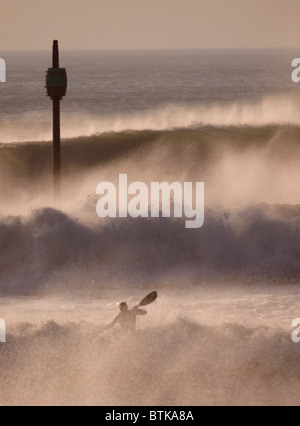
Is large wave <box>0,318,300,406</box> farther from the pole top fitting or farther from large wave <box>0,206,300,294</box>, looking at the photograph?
the pole top fitting

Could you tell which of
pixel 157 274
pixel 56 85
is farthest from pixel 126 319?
pixel 56 85

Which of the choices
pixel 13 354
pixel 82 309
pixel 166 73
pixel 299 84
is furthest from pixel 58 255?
pixel 166 73

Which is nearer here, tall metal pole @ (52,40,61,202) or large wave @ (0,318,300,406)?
large wave @ (0,318,300,406)

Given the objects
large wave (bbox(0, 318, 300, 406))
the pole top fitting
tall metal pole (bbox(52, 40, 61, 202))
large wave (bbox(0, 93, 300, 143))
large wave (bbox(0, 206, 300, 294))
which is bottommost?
large wave (bbox(0, 318, 300, 406))

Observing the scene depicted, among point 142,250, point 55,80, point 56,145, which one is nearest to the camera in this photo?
point 142,250

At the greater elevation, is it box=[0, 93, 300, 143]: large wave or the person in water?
box=[0, 93, 300, 143]: large wave

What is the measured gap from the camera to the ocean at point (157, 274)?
28.6ft

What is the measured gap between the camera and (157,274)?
48.5 ft

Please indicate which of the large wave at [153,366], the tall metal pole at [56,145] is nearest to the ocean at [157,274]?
the large wave at [153,366]

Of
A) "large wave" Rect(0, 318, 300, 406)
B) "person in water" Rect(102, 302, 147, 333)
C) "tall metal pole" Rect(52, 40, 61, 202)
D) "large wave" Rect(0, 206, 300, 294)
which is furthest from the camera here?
"tall metal pole" Rect(52, 40, 61, 202)

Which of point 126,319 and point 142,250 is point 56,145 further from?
point 126,319

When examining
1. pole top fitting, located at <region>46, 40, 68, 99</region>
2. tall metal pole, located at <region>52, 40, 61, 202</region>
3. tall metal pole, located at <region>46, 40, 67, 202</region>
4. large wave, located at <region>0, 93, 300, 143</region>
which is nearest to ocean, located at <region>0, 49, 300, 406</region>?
tall metal pole, located at <region>52, 40, 61, 202</region>

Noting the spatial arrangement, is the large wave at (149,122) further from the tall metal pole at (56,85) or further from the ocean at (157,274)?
the tall metal pole at (56,85)

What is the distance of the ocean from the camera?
28.6 ft
